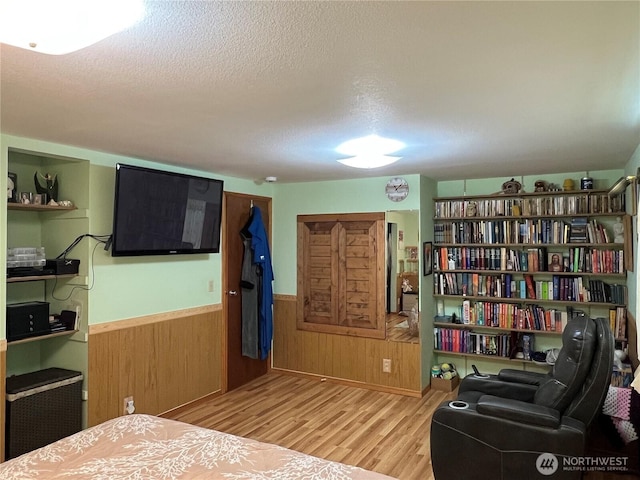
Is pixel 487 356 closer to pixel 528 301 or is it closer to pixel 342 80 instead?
pixel 528 301

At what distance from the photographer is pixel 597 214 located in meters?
4.19

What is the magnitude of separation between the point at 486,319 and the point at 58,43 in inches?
176

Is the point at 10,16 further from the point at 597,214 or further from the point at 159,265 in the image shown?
the point at 597,214

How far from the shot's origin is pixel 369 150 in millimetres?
3207

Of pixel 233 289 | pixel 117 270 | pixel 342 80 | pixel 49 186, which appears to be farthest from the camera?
pixel 233 289

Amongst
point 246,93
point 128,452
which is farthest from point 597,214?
point 128,452

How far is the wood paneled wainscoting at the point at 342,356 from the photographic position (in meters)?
4.61

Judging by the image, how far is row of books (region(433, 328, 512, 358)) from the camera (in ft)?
15.2

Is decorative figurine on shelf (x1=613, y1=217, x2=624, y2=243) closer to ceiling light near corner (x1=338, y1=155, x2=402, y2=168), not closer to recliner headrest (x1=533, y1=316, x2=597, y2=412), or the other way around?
recliner headrest (x1=533, y1=316, x2=597, y2=412)

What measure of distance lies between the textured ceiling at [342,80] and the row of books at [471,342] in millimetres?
2154

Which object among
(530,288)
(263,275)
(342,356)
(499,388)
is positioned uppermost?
(263,275)

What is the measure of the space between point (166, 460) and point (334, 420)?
229cm

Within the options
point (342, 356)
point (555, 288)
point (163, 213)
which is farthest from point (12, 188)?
point (555, 288)

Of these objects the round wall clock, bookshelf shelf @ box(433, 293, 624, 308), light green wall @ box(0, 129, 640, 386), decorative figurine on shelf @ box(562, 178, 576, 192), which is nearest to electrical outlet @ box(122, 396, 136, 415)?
light green wall @ box(0, 129, 640, 386)
